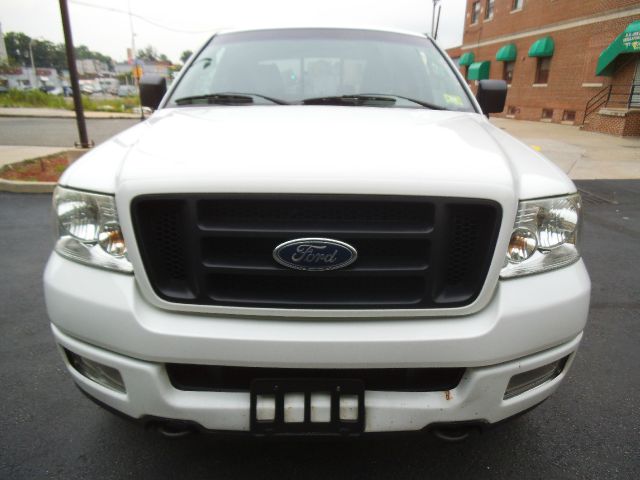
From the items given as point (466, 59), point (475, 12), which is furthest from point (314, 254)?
point (475, 12)

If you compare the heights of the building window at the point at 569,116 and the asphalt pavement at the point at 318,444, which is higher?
the building window at the point at 569,116

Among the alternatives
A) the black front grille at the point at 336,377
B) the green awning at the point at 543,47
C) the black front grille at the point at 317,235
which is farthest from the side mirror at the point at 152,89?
the green awning at the point at 543,47

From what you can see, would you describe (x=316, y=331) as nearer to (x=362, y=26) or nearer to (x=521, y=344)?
(x=521, y=344)

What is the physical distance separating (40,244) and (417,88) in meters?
4.06

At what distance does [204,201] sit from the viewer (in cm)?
143

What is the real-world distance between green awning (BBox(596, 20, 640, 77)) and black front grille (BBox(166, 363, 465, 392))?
20661 mm

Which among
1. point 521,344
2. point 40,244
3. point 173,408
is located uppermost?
point 521,344

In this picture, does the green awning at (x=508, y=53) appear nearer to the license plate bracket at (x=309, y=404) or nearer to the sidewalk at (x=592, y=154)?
the sidewalk at (x=592, y=154)

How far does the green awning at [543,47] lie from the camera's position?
22.9 meters

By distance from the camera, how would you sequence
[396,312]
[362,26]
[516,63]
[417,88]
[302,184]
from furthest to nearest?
[516,63]
[362,26]
[417,88]
[396,312]
[302,184]

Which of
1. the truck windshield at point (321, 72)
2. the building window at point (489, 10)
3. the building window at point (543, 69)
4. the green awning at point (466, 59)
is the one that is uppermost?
the building window at point (489, 10)

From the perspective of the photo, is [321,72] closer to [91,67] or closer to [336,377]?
[336,377]

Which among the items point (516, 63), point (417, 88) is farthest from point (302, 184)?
point (516, 63)

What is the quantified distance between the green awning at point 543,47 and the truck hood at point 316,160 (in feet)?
82.0
